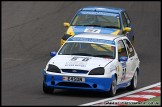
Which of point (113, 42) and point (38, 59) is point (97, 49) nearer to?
point (113, 42)

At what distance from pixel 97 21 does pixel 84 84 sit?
8582mm

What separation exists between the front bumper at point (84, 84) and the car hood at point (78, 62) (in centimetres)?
27

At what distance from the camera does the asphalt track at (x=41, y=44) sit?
16625 mm

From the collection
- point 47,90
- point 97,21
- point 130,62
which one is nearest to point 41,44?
point 97,21

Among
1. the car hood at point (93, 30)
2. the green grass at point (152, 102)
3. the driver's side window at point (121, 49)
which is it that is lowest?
the green grass at point (152, 102)

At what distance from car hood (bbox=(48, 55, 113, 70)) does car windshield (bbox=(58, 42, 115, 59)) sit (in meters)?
0.27

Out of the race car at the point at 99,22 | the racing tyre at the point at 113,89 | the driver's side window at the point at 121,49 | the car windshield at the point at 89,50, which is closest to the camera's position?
the racing tyre at the point at 113,89

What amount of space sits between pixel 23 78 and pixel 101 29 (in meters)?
4.97

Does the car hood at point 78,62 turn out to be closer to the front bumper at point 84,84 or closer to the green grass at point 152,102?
the front bumper at point 84,84

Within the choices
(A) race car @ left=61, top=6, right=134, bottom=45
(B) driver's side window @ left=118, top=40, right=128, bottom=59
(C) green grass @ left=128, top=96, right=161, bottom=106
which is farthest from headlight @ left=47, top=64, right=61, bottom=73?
(A) race car @ left=61, top=6, right=134, bottom=45

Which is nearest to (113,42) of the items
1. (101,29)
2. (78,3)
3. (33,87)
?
(33,87)

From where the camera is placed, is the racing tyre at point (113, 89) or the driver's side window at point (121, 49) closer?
the racing tyre at point (113, 89)

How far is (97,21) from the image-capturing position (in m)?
24.8

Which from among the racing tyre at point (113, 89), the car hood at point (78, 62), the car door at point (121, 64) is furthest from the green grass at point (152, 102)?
the car hood at point (78, 62)
